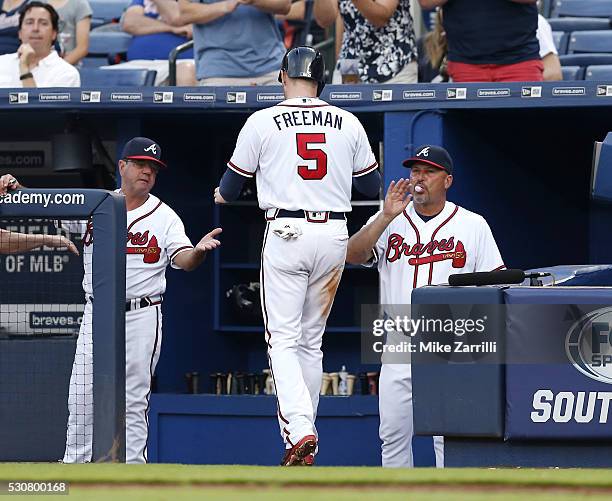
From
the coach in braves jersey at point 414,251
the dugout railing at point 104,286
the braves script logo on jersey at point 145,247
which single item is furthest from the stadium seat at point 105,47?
the dugout railing at point 104,286

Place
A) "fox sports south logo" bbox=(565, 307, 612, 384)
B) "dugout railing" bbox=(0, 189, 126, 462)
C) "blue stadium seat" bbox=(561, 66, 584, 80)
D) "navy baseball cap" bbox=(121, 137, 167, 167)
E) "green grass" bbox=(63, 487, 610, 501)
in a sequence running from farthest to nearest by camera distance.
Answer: "blue stadium seat" bbox=(561, 66, 584, 80) → "navy baseball cap" bbox=(121, 137, 167, 167) → "dugout railing" bbox=(0, 189, 126, 462) → "fox sports south logo" bbox=(565, 307, 612, 384) → "green grass" bbox=(63, 487, 610, 501)

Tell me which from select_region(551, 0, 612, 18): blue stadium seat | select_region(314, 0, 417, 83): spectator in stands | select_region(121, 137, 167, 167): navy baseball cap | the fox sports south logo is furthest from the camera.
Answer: select_region(551, 0, 612, 18): blue stadium seat

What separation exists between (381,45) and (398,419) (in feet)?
8.49

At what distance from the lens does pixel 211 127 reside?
8.98 meters

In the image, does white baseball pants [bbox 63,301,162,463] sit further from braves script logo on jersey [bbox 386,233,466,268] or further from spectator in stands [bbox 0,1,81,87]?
spectator in stands [bbox 0,1,81,87]

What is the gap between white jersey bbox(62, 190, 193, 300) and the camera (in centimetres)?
730

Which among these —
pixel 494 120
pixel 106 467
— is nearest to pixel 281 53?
pixel 494 120

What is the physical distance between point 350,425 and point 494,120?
1.92 metres

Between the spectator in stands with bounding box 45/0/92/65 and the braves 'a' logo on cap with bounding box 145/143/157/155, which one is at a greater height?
the spectator in stands with bounding box 45/0/92/65

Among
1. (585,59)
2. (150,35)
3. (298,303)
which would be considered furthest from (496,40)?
(150,35)

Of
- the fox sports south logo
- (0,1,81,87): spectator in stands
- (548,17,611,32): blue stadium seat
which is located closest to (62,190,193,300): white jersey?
(0,1,81,87): spectator in stands

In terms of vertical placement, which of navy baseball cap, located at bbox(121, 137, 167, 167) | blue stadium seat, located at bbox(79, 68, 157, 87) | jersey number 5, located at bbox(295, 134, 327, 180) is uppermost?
blue stadium seat, located at bbox(79, 68, 157, 87)

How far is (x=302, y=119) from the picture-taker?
20.5 feet

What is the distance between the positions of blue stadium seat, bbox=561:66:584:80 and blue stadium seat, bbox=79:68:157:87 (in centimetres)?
264
